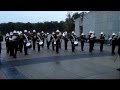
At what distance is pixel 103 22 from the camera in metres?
45.2

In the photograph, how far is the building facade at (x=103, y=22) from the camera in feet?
136

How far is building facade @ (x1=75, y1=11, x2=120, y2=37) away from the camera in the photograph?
4159 centimetres

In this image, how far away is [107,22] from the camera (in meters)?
43.7

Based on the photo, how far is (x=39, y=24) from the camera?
260ft
